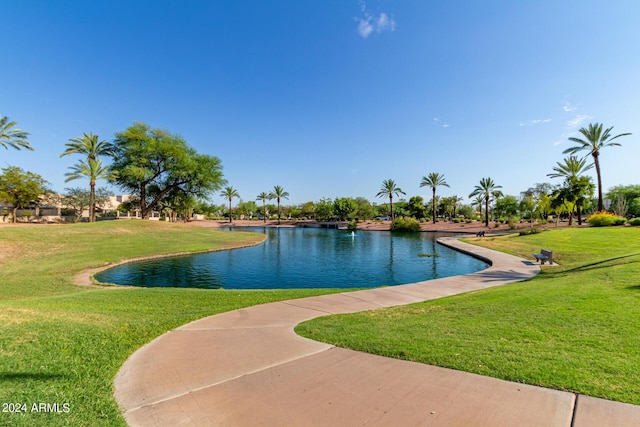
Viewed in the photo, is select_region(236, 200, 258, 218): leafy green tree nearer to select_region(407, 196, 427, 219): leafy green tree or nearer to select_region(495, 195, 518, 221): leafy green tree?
select_region(407, 196, 427, 219): leafy green tree

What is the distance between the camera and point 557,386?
12.2 ft

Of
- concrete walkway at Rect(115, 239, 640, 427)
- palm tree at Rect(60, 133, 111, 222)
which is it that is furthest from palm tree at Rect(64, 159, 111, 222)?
concrete walkway at Rect(115, 239, 640, 427)

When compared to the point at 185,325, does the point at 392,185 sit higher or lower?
higher

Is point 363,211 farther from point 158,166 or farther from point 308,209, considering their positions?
point 158,166

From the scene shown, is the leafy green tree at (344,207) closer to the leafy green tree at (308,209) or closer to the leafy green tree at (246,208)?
the leafy green tree at (308,209)

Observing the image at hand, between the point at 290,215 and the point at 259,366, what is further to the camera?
the point at 290,215

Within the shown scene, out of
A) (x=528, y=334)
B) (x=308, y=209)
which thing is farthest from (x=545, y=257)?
(x=308, y=209)

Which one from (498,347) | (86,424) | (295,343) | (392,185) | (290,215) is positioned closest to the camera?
(86,424)

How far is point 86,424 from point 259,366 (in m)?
2.14

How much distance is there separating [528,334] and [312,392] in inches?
161

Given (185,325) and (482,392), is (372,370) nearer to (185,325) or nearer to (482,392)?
(482,392)

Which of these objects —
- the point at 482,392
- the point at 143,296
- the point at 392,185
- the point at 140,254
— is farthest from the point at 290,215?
the point at 482,392

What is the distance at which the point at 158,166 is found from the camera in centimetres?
4941

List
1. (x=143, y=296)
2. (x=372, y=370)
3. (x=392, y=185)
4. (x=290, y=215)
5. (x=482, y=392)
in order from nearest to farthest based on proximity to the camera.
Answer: (x=482, y=392)
(x=372, y=370)
(x=143, y=296)
(x=392, y=185)
(x=290, y=215)
